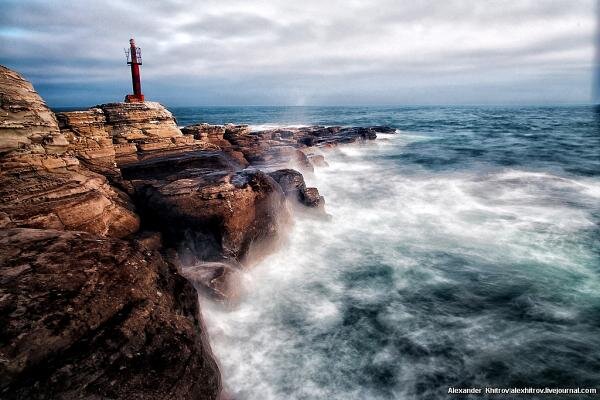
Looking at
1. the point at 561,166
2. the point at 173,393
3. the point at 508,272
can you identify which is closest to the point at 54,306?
the point at 173,393

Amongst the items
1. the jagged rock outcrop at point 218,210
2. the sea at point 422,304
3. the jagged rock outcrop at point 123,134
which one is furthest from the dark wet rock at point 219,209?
the jagged rock outcrop at point 123,134

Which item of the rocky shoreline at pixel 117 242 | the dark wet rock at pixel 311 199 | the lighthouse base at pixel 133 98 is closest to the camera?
the rocky shoreline at pixel 117 242

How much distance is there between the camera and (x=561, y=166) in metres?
25.2

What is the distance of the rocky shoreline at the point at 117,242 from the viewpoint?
14.2 ft

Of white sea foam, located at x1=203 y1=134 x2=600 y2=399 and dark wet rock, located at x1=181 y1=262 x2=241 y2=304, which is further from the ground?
dark wet rock, located at x1=181 y1=262 x2=241 y2=304

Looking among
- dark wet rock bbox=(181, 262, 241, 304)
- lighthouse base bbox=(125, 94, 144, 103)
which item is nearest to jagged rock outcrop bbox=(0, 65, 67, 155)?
dark wet rock bbox=(181, 262, 241, 304)

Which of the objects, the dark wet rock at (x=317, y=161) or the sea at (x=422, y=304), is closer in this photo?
the sea at (x=422, y=304)

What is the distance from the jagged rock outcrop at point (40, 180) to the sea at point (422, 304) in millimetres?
3859

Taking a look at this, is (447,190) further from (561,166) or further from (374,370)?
(374,370)

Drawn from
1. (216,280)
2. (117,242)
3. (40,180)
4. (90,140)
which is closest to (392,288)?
(216,280)

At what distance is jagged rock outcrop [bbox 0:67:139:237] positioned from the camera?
7.82 metres

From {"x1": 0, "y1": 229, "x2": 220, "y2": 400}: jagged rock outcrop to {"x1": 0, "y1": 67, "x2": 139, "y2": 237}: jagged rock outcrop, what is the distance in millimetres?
2037

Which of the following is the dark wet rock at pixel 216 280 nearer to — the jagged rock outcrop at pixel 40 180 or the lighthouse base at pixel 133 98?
the jagged rock outcrop at pixel 40 180

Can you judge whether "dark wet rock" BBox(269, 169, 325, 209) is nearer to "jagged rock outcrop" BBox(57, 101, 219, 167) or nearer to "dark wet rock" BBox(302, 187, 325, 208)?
"dark wet rock" BBox(302, 187, 325, 208)
